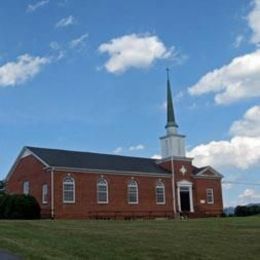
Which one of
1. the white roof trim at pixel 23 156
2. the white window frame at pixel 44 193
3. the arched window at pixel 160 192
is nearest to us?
the white window frame at pixel 44 193

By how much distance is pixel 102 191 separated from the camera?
5069cm

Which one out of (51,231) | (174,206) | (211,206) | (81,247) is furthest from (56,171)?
(81,247)

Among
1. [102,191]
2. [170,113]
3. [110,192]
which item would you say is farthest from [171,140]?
[102,191]

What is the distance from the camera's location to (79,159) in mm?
51500

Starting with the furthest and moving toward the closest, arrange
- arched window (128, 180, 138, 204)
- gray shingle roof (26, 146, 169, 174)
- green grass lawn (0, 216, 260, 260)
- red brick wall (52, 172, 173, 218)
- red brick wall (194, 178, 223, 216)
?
1. red brick wall (194, 178, 223, 216)
2. arched window (128, 180, 138, 204)
3. gray shingle roof (26, 146, 169, 174)
4. red brick wall (52, 172, 173, 218)
5. green grass lawn (0, 216, 260, 260)

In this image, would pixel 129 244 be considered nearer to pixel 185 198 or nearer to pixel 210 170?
pixel 185 198

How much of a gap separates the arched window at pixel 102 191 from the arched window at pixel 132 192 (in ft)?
9.13

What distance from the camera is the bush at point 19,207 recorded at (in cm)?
4475

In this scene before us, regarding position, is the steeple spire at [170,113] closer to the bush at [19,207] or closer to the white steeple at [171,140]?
the white steeple at [171,140]

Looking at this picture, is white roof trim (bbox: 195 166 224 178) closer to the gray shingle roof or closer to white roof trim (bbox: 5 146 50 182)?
the gray shingle roof

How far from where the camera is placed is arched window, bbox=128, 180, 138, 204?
5284 cm

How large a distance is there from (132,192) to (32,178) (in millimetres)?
9315

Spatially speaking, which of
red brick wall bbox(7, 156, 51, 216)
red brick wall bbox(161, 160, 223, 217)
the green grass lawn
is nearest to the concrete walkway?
the green grass lawn

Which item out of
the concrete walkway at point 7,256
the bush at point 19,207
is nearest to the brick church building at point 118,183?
the bush at point 19,207
